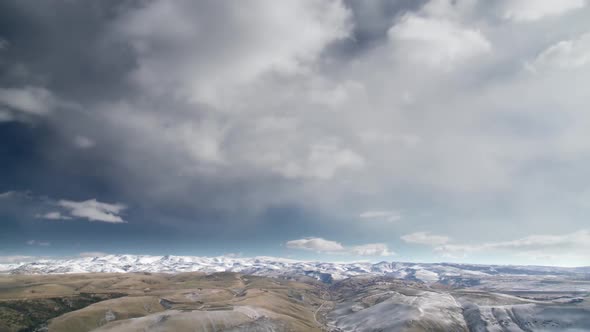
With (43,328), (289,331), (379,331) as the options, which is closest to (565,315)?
(379,331)

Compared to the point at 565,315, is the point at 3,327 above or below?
below

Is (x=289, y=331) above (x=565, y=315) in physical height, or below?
below

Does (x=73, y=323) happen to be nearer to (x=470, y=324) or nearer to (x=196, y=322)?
(x=196, y=322)

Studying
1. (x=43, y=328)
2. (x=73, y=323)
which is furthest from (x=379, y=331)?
(x=43, y=328)

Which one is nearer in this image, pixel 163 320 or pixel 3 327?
pixel 163 320

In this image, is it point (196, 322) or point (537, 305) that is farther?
point (537, 305)

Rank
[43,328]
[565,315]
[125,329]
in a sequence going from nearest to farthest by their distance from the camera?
[125,329]
[565,315]
[43,328]

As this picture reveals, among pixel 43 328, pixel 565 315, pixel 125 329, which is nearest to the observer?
pixel 125 329

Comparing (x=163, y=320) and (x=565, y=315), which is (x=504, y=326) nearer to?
(x=565, y=315)
